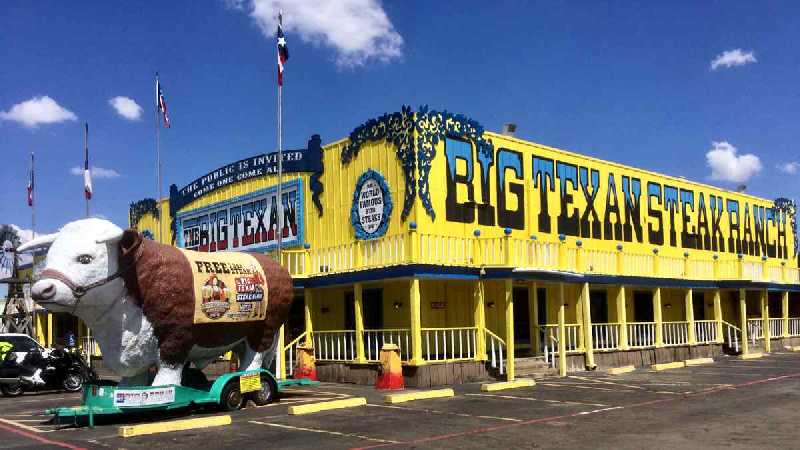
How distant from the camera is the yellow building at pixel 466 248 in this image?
19516 mm

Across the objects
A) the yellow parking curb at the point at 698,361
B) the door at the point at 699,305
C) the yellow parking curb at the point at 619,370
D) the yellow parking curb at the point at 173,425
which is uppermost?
the door at the point at 699,305

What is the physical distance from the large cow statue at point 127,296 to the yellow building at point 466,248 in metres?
5.77

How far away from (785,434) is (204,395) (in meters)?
9.67

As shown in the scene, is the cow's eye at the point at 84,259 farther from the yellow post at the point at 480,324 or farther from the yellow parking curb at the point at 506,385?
the yellow post at the point at 480,324

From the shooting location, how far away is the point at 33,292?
12359mm

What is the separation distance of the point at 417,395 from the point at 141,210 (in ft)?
72.4

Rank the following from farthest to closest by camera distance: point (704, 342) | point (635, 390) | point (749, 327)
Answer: point (749, 327) → point (704, 342) → point (635, 390)

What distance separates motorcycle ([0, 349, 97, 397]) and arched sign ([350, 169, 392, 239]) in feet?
26.5

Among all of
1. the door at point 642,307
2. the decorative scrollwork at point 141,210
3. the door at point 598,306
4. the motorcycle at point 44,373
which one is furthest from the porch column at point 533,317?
the decorative scrollwork at point 141,210

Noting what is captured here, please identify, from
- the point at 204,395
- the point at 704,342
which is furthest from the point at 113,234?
the point at 704,342

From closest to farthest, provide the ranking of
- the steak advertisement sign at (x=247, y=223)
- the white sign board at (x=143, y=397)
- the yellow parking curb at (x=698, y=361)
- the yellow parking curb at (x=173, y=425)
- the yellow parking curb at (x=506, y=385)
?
1. the yellow parking curb at (x=173, y=425)
2. the white sign board at (x=143, y=397)
3. the yellow parking curb at (x=506, y=385)
4. the yellow parking curb at (x=698, y=361)
5. the steak advertisement sign at (x=247, y=223)

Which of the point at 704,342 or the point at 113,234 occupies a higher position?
the point at 113,234

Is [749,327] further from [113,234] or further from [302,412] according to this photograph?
[113,234]

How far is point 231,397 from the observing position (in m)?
14.8
